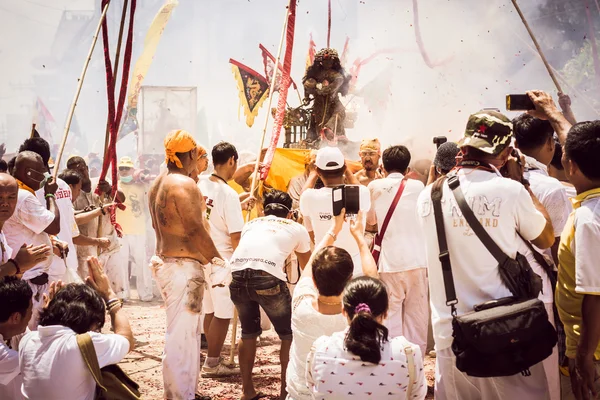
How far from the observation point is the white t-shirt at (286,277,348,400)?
360cm

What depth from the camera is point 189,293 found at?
5129 millimetres

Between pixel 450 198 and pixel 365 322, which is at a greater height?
pixel 450 198

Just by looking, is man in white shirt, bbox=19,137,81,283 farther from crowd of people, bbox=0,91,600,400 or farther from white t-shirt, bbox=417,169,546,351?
white t-shirt, bbox=417,169,546,351

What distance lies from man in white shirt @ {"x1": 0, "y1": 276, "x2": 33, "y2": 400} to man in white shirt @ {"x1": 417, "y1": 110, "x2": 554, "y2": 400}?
2.42 m

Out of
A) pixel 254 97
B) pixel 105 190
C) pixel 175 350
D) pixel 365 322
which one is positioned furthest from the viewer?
pixel 254 97

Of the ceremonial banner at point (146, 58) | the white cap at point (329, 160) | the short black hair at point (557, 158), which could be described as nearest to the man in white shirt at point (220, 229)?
the white cap at point (329, 160)

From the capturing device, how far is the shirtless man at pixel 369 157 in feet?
21.9

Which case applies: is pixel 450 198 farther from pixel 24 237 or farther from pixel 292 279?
pixel 292 279

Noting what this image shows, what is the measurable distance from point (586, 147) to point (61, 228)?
16.5 feet

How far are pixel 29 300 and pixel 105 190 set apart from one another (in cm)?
647

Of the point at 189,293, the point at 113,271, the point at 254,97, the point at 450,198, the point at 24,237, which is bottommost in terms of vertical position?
the point at 113,271

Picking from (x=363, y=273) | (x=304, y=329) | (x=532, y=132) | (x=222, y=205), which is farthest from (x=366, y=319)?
(x=222, y=205)

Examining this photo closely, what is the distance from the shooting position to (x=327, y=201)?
5449 mm

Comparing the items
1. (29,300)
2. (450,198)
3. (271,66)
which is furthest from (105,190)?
(450,198)
